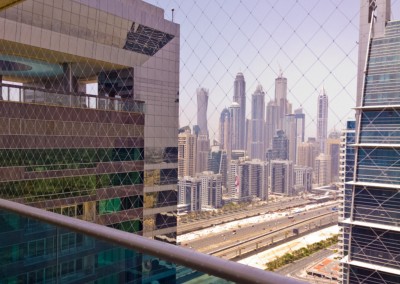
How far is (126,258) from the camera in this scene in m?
0.69

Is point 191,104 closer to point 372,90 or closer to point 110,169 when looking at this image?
point 372,90

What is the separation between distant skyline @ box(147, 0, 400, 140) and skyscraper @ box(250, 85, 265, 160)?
8 centimetres

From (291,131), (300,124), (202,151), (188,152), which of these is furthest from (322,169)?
(188,152)

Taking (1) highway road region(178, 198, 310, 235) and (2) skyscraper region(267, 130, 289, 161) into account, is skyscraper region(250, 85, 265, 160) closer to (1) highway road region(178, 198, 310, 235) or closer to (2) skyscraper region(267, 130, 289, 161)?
(2) skyscraper region(267, 130, 289, 161)

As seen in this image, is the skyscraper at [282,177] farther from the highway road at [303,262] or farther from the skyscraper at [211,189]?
the highway road at [303,262]

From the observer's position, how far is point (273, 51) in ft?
12.4

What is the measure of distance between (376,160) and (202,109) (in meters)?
3.09

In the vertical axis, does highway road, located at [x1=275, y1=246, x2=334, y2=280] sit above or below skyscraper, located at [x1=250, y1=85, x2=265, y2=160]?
below

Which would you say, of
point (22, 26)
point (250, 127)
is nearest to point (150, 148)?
point (22, 26)

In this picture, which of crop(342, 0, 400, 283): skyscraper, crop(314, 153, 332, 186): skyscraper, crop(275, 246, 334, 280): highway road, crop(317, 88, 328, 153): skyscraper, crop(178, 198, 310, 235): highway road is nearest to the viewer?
crop(317, 88, 328, 153): skyscraper

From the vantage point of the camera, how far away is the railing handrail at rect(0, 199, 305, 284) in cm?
47

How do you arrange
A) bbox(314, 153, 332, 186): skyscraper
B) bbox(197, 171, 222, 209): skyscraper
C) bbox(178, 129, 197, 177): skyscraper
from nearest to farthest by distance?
bbox(314, 153, 332, 186): skyscraper
bbox(178, 129, 197, 177): skyscraper
bbox(197, 171, 222, 209): skyscraper

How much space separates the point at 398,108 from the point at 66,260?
565 cm

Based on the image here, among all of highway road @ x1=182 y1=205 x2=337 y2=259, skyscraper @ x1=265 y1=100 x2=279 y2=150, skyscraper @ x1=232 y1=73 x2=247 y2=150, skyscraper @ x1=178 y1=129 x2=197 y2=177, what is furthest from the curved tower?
highway road @ x1=182 y1=205 x2=337 y2=259
